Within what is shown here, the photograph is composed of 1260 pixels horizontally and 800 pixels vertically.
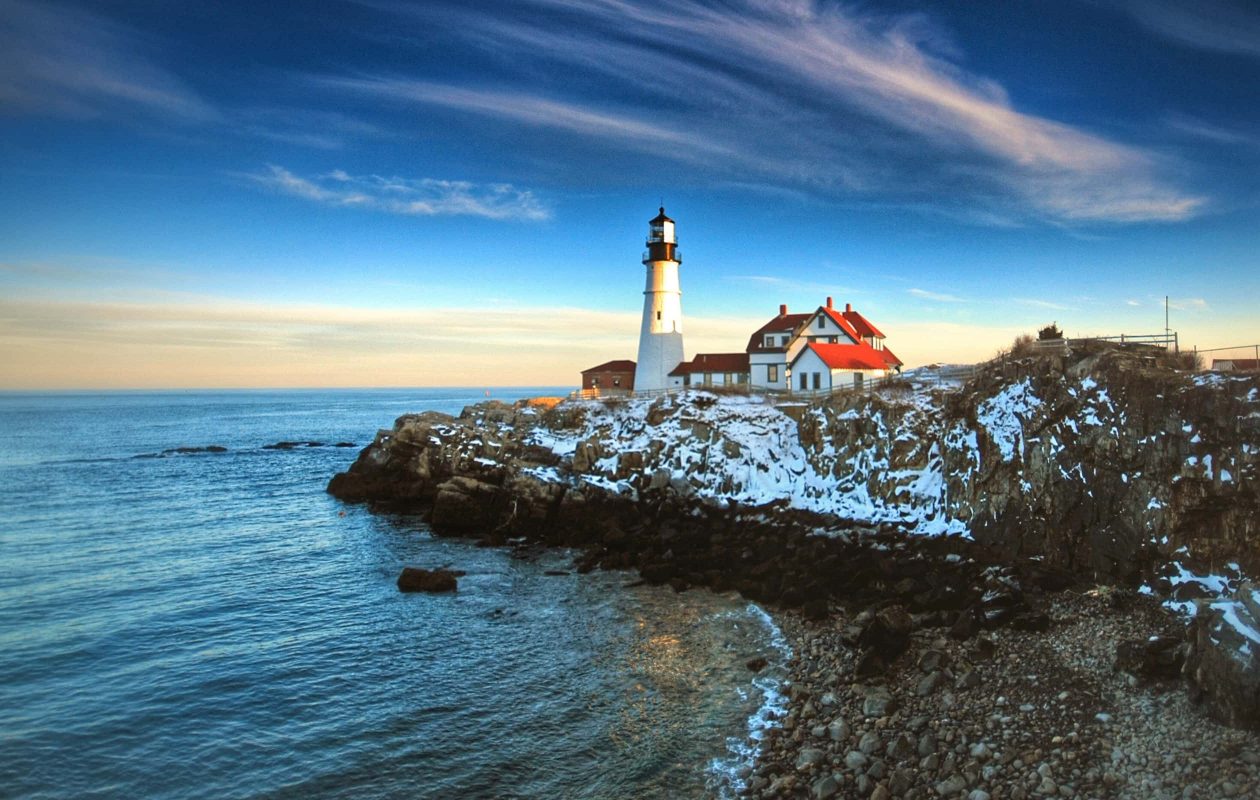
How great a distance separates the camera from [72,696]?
17734 millimetres

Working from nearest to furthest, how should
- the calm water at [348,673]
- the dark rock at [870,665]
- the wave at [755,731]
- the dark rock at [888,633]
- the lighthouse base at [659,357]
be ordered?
the wave at [755,731] < the calm water at [348,673] < the dark rock at [870,665] < the dark rock at [888,633] < the lighthouse base at [659,357]

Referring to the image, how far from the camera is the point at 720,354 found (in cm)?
5547

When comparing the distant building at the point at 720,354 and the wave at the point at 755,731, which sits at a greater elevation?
the distant building at the point at 720,354

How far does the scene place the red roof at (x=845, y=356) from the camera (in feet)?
146

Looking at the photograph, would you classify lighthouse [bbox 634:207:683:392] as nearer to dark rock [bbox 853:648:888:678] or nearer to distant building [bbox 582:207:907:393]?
distant building [bbox 582:207:907:393]

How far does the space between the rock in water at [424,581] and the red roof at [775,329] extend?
105ft

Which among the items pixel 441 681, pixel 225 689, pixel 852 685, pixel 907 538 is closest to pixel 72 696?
pixel 225 689

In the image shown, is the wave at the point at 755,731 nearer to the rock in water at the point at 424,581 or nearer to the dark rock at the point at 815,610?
the dark rock at the point at 815,610

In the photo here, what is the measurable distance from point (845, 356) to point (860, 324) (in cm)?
1065

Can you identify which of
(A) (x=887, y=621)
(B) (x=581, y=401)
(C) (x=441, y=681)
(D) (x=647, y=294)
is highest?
(D) (x=647, y=294)

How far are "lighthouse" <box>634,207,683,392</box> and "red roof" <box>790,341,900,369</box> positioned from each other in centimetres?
1148

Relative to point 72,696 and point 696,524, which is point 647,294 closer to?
point 696,524

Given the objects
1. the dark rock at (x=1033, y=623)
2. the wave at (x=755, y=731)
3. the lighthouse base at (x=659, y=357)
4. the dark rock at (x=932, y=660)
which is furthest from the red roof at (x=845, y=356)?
the dark rock at (x=932, y=660)

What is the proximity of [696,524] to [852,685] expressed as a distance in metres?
16.4
